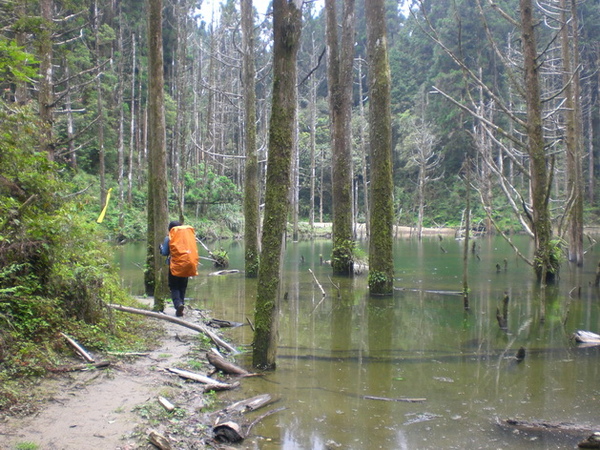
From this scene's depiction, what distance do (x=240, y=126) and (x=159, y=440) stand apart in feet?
143

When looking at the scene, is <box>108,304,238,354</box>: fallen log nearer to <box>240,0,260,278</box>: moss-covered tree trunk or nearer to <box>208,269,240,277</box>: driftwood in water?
<box>240,0,260,278</box>: moss-covered tree trunk

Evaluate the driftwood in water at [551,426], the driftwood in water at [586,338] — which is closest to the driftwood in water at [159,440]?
the driftwood in water at [551,426]

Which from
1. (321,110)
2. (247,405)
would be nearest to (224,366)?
(247,405)

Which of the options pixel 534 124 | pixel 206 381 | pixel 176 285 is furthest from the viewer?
pixel 534 124

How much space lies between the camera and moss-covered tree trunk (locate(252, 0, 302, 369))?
219 inches

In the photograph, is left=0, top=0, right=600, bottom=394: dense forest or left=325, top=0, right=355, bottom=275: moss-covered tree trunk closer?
left=0, top=0, right=600, bottom=394: dense forest

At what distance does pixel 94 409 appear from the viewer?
13.6 ft

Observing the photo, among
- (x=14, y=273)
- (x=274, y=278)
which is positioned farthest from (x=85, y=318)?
(x=274, y=278)

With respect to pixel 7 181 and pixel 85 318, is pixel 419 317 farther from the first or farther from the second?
pixel 7 181

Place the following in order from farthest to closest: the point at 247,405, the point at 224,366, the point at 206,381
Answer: the point at 224,366 → the point at 206,381 → the point at 247,405

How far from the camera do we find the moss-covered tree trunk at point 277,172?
555 cm

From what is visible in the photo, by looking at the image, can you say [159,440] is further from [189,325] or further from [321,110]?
[321,110]

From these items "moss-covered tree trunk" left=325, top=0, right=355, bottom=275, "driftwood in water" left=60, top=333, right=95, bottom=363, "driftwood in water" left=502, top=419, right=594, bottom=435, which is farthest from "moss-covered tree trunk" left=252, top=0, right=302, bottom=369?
"moss-covered tree trunk" left=325, top=0, right=355, bottom=275

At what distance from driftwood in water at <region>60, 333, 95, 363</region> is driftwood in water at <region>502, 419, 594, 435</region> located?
403cm
